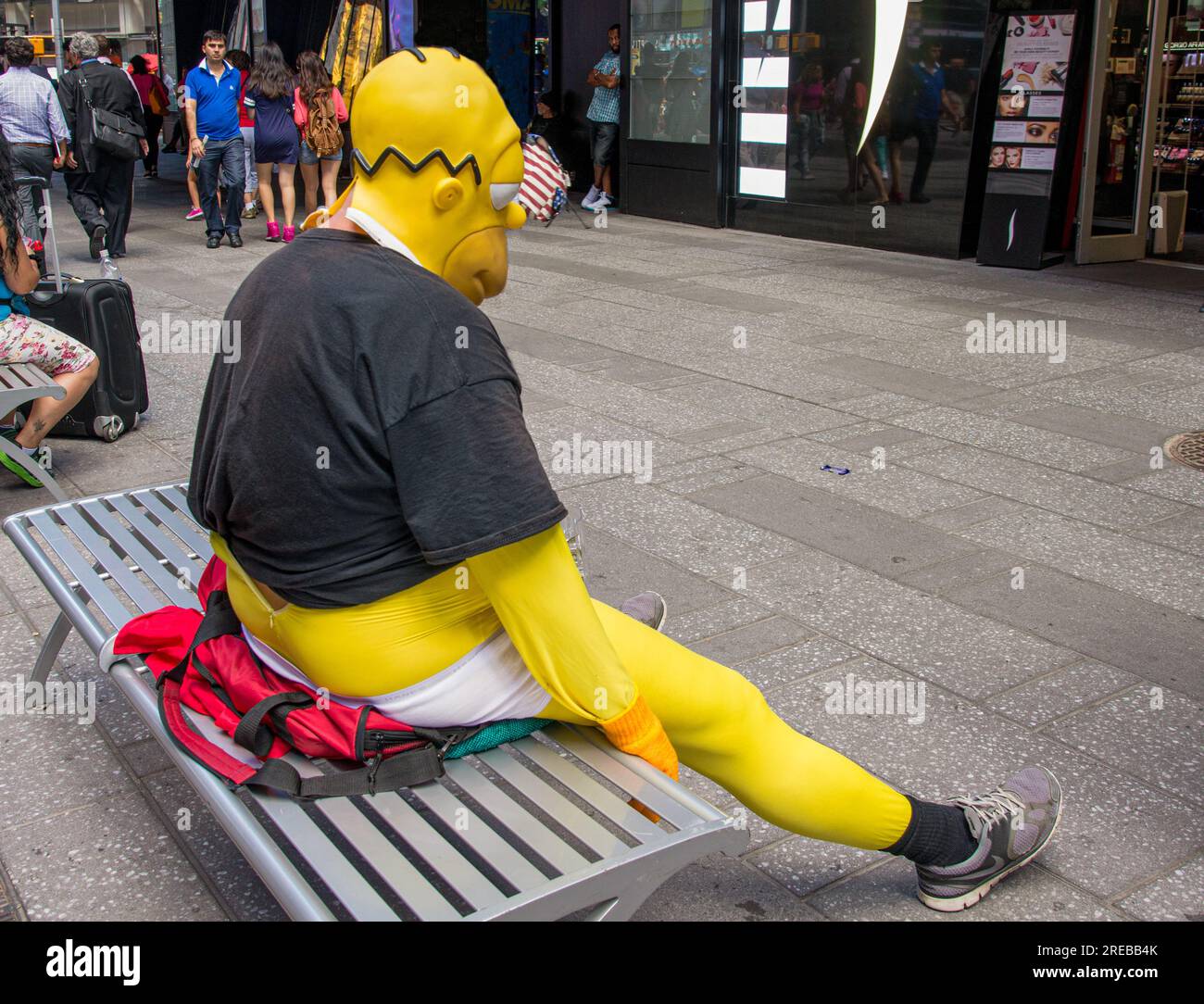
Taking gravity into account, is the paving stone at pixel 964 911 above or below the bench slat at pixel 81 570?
below

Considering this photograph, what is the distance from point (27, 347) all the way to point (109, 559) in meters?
2.27

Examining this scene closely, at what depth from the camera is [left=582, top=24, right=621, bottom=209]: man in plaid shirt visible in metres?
14.2

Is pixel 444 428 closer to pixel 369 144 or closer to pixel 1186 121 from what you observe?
pixel 369 144

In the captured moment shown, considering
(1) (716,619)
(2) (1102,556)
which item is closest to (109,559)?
(1) (716,619)

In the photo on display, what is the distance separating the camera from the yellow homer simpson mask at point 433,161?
210cm

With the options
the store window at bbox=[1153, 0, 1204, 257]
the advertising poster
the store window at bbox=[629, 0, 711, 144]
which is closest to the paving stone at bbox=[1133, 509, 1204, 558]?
the advertising poster

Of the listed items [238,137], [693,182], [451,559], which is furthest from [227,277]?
[451,559]

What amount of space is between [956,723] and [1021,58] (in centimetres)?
845

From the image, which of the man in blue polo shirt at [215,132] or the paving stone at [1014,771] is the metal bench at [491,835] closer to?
the paving stone at [1014,771]

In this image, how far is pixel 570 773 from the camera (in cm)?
226

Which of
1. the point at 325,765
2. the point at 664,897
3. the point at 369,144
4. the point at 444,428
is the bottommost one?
the point at 664,897

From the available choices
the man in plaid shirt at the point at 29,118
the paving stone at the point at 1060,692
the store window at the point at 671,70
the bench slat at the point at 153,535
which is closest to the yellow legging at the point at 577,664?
the bench slat at the point at 153,535

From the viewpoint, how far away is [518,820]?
214 centimetres

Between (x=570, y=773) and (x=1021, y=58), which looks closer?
(x=570, y=773)
